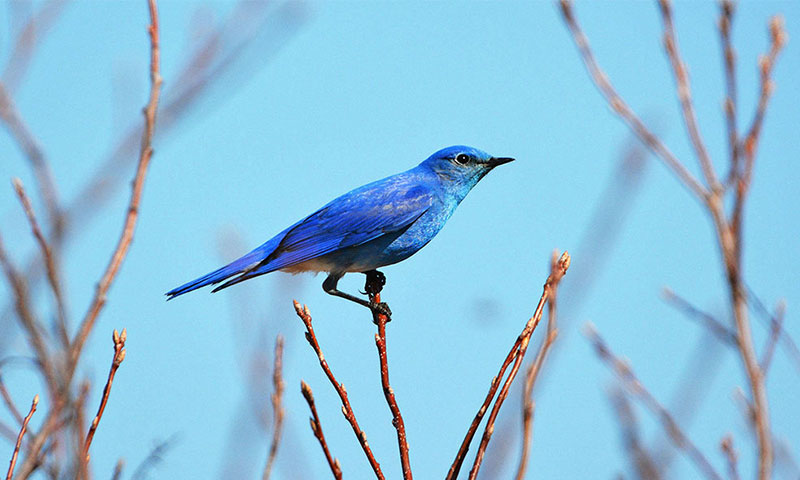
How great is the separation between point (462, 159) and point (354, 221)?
3.84 ft

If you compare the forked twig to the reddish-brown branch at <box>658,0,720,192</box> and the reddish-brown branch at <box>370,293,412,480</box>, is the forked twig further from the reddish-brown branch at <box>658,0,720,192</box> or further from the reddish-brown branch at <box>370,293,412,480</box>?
the reddish-brown branch at <box>658,0,720,192</box>

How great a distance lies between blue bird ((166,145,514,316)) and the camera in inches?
259

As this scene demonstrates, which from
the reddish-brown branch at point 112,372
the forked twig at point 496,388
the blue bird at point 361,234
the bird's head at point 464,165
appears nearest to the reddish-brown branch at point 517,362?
the forked twig at point 496,388

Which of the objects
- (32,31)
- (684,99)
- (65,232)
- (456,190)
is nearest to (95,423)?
(65,232)

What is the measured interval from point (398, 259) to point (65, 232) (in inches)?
169

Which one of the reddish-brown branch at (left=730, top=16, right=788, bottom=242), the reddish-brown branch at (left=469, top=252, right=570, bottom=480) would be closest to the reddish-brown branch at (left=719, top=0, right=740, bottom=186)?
the reddish-brown branch at (left=730, top=16, right=788, bottom=242)

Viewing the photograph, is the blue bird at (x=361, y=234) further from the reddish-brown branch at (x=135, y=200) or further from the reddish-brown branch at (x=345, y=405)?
the reddish-brown branch at (x=135, y=200)

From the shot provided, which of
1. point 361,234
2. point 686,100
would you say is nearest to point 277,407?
point 686,100

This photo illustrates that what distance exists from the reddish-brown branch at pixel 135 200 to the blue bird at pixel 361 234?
138 inches

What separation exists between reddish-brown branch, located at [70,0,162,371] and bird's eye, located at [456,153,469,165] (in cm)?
446

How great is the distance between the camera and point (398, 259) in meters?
6.71

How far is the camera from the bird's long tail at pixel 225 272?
20.2 ft

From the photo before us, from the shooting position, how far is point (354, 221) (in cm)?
670

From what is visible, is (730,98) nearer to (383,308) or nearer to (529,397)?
(529,397)
